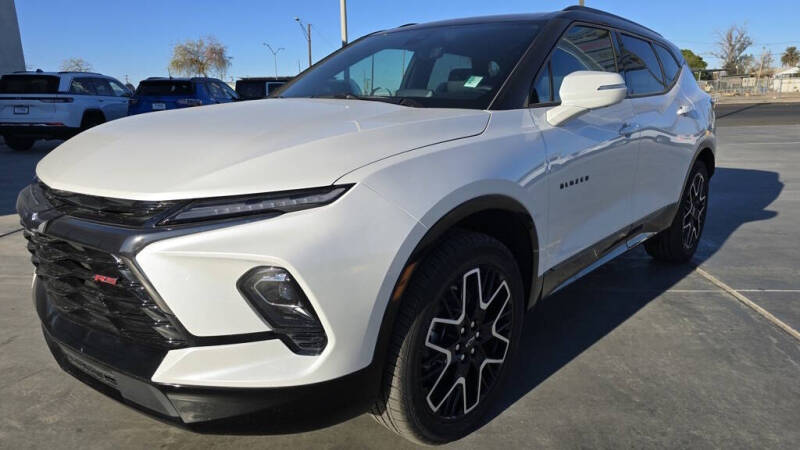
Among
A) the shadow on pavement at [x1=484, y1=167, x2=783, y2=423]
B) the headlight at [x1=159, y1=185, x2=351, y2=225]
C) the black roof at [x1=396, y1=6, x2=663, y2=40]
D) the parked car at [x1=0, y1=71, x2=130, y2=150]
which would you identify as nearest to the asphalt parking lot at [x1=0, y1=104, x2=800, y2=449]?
the shadow on pavement at [x1=484, y1=167, x2=783, y2=423]

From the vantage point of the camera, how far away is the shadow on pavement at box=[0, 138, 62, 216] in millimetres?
6844

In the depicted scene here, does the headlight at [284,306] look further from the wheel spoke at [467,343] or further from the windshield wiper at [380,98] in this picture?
the windshield wiper at [380,98]

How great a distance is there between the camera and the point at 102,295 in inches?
65.7

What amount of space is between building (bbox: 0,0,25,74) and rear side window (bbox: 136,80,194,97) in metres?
14.1

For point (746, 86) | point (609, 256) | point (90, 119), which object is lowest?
point (746, 86)

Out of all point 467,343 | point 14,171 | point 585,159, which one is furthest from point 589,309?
point 14,171

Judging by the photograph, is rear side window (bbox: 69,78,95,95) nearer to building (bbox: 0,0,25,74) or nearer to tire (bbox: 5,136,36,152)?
tire (bbox: 5,136,36,152)

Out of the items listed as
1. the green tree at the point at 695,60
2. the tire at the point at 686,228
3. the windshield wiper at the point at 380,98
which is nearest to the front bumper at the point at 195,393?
the windshield wiper at the point at 380,98

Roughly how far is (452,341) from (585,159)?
1151 mm

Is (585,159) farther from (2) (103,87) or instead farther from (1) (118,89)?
(1) (118,89)

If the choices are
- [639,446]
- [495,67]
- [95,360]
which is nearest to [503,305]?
[639,446]

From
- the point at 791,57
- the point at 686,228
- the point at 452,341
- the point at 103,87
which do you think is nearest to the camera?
the point at 452,341

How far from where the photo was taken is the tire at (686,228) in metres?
4.19

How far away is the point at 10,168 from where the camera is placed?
998 centimetres
